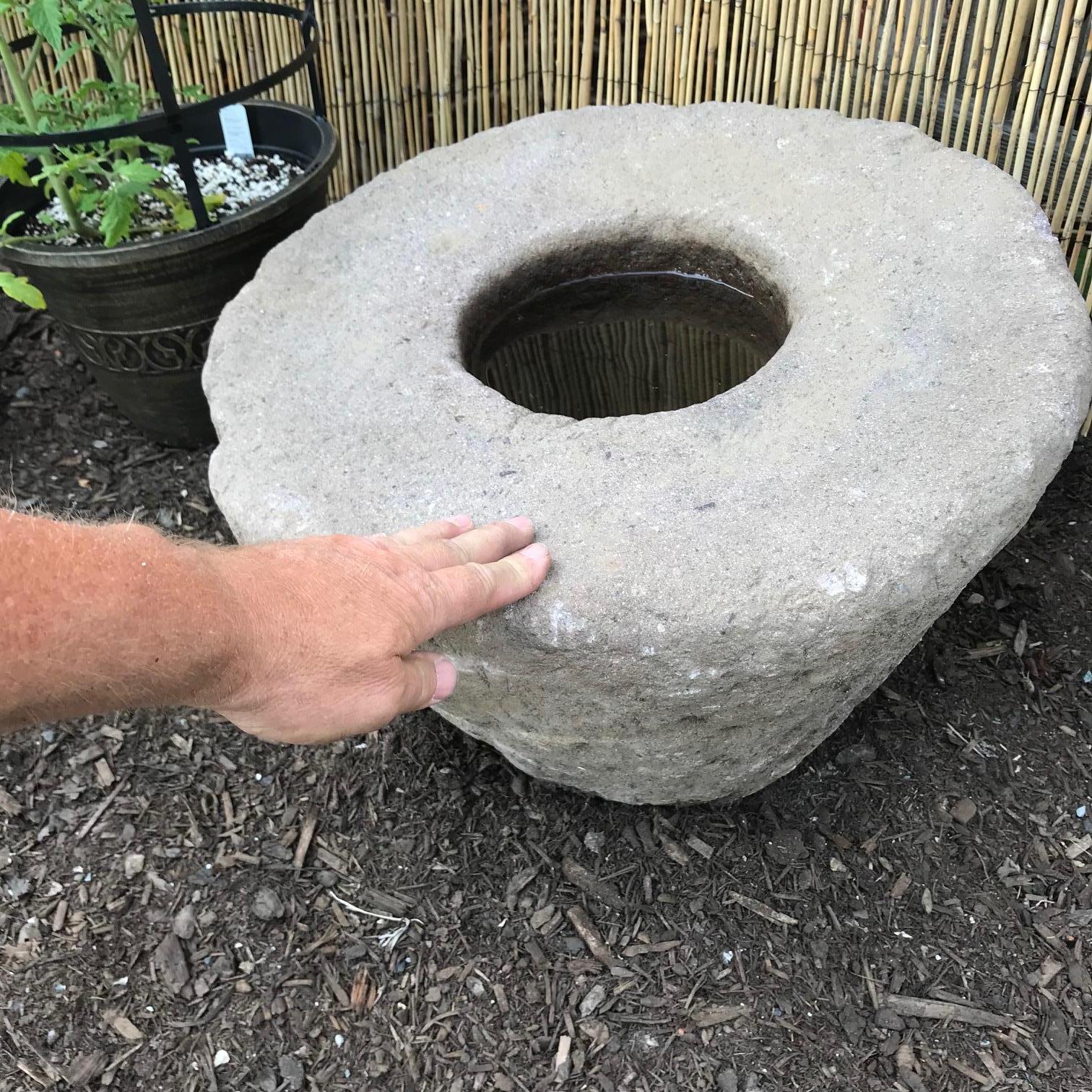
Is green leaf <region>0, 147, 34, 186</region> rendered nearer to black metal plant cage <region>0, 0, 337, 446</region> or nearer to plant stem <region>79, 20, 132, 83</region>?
black metal plant cage <region>0, 0, 337, 446</region>

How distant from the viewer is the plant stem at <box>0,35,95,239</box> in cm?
221

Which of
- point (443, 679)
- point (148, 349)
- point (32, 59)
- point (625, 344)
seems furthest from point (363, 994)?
point (32, 59)

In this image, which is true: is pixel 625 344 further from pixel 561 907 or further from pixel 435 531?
pixel 561 907

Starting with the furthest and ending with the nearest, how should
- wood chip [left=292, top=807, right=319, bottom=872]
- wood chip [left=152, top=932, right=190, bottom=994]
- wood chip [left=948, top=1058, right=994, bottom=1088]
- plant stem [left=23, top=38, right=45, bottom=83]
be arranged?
plant stem [left=23, top=38, right=45, bottom=83] → wood chip [left=292, top=807, right=319, bottom=872] → wood chip [left=152, top=932, right=190, bottom=994] → wood chip [left=948, top=1058, right=994, bottom=1088]

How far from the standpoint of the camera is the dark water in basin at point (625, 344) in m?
1.91

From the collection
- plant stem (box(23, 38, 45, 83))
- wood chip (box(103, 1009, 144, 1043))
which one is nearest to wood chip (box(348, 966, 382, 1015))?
wood chip (box(103, 1009, 144, 1043))

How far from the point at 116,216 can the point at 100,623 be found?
1459 millimetres

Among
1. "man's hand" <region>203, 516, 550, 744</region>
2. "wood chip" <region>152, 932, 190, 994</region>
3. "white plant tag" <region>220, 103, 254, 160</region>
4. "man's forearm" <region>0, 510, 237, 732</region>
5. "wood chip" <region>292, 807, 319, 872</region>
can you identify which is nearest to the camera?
"man's forearm" <region>0, 510, 237, 732</region>

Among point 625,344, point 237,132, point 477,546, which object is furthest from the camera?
point 237,132

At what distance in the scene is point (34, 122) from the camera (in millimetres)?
2229

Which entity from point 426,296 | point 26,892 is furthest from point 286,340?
point 26,892

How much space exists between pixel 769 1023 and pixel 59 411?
2.47 m

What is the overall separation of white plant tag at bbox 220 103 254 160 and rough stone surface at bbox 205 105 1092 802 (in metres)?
0.93

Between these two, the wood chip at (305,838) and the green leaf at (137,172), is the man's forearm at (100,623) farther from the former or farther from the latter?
the green leaf at (137,172)
